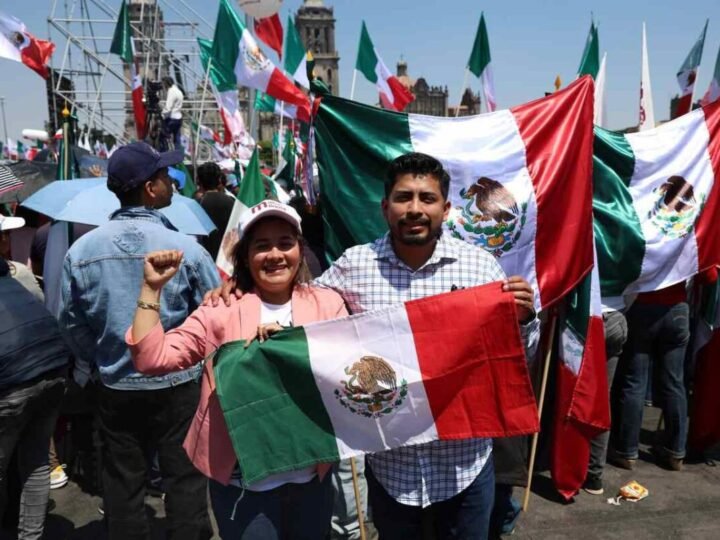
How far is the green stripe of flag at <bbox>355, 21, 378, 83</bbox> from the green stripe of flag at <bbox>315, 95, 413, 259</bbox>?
28.1ft

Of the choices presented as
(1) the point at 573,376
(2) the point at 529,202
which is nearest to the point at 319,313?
(2) the point at 529,202

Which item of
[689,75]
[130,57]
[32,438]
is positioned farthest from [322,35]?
[32,438]

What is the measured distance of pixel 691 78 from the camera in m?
6.19

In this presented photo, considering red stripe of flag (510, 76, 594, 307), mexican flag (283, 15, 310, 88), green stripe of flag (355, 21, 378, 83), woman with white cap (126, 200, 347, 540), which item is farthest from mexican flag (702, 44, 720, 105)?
green stripe of flag (355, 21, 378, 83)

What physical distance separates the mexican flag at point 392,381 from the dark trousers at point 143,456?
2.69ft

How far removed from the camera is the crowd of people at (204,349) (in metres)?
2.11

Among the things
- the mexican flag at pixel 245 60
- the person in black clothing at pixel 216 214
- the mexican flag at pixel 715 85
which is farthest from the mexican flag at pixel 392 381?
the mexican flag at pixel 245 60

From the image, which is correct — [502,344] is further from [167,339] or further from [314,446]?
[167,339]

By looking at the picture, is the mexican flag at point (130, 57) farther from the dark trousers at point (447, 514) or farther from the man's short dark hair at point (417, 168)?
the dark trousers at point (447, 514)

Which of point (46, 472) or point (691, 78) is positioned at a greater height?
point (691, 78)

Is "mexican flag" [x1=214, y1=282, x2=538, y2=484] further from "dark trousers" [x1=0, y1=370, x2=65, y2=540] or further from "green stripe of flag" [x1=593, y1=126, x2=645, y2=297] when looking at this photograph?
"green stripe of flag" [x1=593, y1=126, x2=645, y2=297]

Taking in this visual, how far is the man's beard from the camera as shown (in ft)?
7.12

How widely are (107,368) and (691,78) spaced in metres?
6.22

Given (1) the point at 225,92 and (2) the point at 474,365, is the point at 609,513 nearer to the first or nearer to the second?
(2) the point at 474,365
